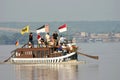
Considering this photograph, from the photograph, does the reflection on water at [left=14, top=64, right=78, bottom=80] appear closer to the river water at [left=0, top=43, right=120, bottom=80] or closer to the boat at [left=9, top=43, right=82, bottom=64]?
the river water at [left=0, top=43, right=120, bottom=80]

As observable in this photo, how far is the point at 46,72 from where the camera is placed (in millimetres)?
63344

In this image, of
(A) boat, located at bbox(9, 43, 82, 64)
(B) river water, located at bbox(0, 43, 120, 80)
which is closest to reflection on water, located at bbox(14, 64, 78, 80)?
(B) river water, located at bbox(0, 43, 120, 80)

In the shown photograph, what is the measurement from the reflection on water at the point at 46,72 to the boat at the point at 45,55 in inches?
25.5

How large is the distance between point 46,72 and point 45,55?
8.50 metres

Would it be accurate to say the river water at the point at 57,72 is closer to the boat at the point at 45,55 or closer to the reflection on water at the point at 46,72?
the reflection on water at the point at 46,72

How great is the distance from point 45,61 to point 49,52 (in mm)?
1076

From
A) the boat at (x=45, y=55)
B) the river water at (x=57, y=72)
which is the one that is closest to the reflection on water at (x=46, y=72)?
the river water at (x=57, y=72)

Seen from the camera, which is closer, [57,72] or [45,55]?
[57,72]

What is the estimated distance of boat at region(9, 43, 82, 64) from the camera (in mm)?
71438

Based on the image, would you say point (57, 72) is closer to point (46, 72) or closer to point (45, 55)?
point (46, 72)

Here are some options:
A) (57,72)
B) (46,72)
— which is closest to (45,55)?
(46,72)

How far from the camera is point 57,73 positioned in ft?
204

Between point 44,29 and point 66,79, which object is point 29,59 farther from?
point 66,79

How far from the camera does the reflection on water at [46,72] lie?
5791 cm
